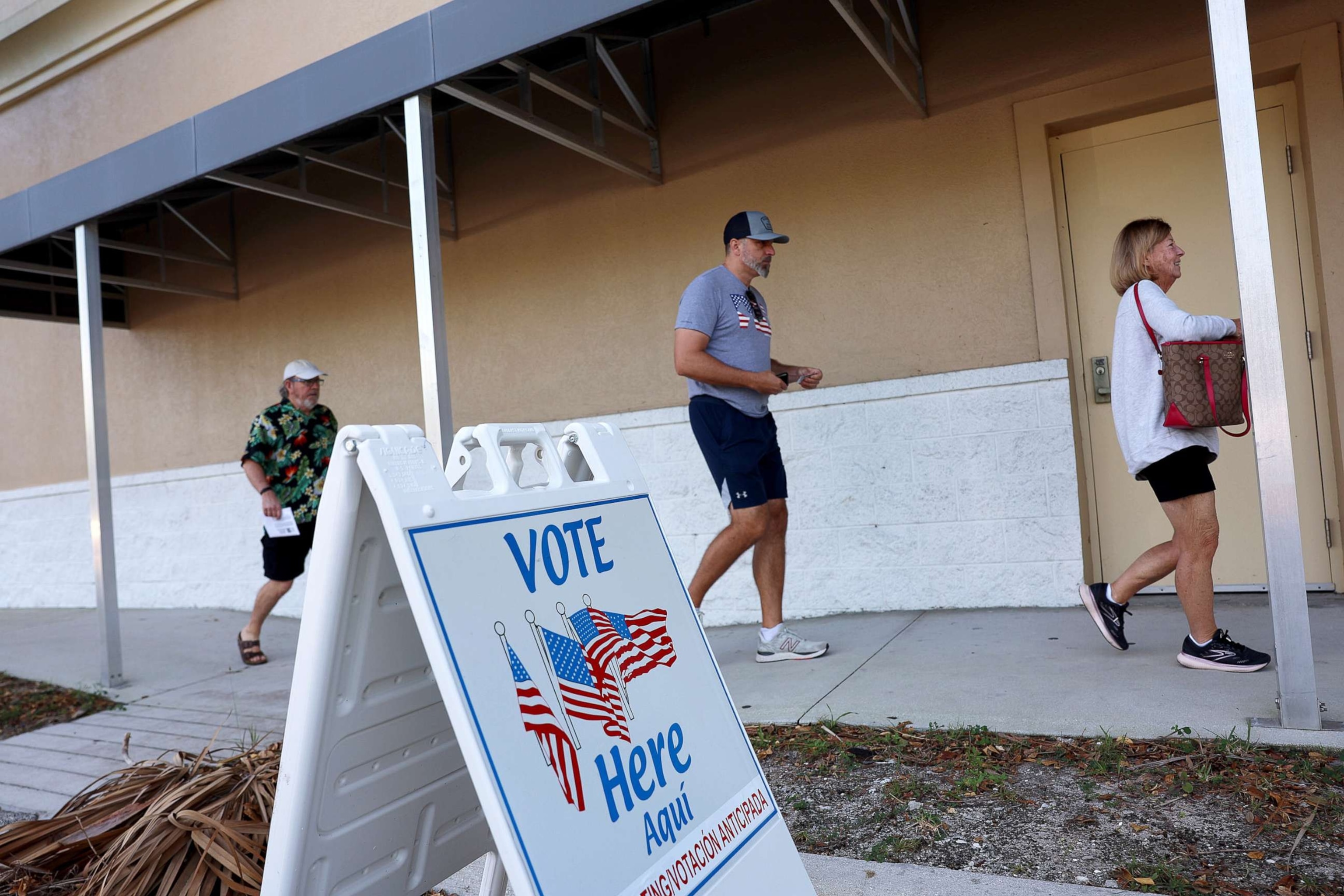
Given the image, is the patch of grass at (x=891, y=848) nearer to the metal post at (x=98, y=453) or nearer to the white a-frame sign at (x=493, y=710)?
the white a-frame sign at (x=493, y=710)

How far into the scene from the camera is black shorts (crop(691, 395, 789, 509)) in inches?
169

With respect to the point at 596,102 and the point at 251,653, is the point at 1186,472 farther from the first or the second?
the point at 251,653

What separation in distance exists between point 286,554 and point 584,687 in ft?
15.5

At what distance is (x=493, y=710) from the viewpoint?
150 centimetres

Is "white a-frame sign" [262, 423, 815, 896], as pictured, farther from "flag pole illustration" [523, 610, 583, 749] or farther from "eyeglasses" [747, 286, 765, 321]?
"eyeglasses" [747, 286, 765, 321]

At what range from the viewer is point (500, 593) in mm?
1645

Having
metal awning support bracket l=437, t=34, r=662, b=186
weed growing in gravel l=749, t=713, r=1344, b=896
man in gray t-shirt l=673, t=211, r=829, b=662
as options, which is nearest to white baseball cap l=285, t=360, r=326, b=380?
metal awning support bracket l=437, t=34, r=662, b=186

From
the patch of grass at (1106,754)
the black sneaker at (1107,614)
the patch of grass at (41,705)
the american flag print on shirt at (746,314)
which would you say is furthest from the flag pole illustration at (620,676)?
the patch of grass at (41,705)

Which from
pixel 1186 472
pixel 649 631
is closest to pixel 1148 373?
pixel 1186 472

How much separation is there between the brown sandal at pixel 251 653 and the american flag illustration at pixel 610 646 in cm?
485

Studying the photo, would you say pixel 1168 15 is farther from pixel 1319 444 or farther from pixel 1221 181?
pixel 1319 444

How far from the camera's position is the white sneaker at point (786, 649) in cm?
458

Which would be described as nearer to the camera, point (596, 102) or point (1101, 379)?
point (1101, 379)

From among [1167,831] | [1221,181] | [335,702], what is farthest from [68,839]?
[1221,181]
